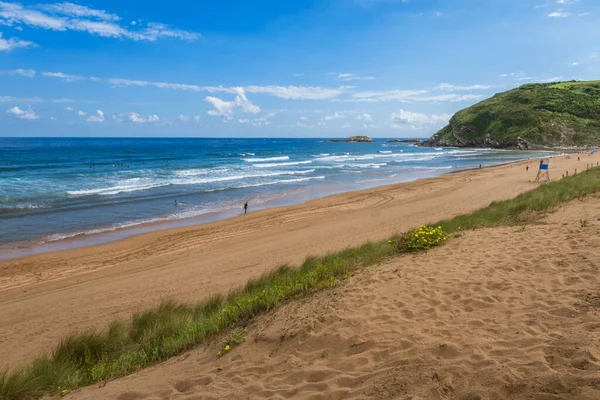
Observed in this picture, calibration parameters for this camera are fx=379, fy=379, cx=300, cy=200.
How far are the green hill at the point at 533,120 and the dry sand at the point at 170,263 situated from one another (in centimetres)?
6915

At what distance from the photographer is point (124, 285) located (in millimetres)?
10414

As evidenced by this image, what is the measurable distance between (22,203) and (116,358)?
22.4 meters

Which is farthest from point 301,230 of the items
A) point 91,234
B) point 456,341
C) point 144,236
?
point 456,341

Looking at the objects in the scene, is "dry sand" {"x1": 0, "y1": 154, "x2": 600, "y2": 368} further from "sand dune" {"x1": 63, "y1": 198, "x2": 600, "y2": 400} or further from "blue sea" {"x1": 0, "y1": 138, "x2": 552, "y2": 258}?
"blue sea" {"x1": 0, "y1": 138, "x2": 552, "y2": 258}

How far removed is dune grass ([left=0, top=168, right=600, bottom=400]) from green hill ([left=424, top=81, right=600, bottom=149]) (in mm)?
84891

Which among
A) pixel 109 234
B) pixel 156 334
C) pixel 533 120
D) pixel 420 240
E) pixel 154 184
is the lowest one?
pixel 109 234

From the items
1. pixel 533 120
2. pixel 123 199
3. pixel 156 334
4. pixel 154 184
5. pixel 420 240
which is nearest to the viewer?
pixel 156 334

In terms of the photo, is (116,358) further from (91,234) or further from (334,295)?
(91,234)

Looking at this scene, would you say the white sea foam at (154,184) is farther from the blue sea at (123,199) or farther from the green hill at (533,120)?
the green hill at (533,120)

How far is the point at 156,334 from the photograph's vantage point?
6.40m

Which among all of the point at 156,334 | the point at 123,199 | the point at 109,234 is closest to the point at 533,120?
the point at 123,199

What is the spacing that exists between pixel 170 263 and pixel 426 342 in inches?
390

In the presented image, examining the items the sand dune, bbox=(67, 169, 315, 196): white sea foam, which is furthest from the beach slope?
bbox=(67, 169, 315, 196): white sea foam

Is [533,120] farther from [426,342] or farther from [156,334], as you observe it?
[156,334]
